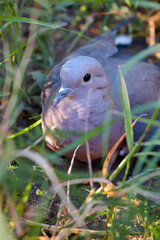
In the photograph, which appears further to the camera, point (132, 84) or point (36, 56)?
point (36, 56)

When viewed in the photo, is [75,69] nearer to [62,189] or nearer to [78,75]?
[78,75]

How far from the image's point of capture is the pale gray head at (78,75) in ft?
6.29

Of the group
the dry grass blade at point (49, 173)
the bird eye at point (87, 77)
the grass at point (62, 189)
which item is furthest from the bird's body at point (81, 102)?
the dry grass blade at point (49, 173)

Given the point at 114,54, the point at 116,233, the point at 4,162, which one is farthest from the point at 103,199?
the point at 114,54

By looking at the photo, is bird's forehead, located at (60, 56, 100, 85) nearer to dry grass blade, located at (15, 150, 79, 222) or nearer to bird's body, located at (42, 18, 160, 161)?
bird's body, located at (42, 18, 160, 161)

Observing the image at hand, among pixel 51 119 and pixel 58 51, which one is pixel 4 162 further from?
pixel 58 51

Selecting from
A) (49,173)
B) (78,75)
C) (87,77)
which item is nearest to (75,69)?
(78,75)

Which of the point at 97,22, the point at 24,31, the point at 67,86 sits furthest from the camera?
the point at 97,22

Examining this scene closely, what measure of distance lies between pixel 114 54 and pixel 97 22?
3.93ft

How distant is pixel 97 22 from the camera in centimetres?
385

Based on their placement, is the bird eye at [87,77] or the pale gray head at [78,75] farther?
the bird eye at [87,77]

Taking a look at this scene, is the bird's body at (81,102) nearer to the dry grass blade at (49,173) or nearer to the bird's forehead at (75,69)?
the bird's forehead at (75,69)

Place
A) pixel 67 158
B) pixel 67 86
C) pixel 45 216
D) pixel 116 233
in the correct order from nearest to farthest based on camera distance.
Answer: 1. pixel 116 233
2. pixel 45 216
3. pixel 67 86
4. pixel 67 158

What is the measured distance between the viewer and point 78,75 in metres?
1.94
